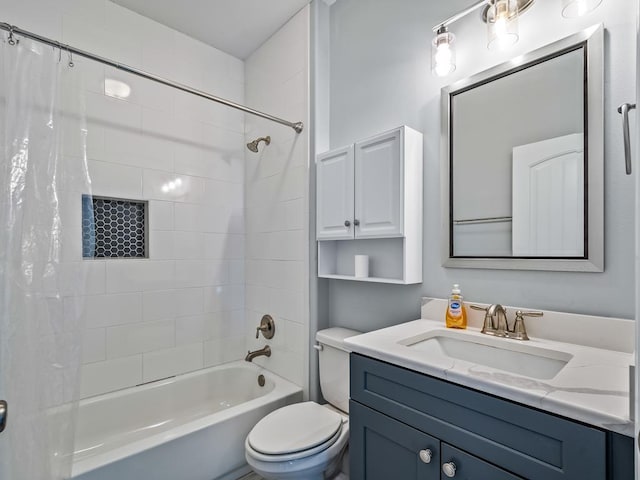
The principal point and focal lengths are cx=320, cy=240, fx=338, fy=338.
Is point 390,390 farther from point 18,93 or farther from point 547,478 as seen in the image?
point 18,93

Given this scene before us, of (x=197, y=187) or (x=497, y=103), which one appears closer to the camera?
(x=497, y=103)

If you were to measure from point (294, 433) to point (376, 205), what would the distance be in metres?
1.08

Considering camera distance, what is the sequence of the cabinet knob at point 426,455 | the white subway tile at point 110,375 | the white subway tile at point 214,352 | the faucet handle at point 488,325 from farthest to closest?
1. the white subway tile at point 214,352
2. the white subway tile at point 110,375
3. the faucet handle at point 488,325
4. the cabinet knob at point 426,455

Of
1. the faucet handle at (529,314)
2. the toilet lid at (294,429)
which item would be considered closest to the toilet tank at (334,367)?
the toilet lid at (294,429)

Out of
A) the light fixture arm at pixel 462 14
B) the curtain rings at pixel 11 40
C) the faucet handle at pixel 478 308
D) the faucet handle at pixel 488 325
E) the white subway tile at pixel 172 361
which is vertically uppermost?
the light fixture arm at pixel 462 14

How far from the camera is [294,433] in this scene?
146 cm

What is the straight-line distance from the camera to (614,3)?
109 cm

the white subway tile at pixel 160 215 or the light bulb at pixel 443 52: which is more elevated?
the light bulb at pixel 443 52

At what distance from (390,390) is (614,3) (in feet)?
4.75

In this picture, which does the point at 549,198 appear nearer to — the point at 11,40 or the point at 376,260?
the point at 376,260

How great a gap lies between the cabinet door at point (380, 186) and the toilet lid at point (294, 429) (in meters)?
0.88

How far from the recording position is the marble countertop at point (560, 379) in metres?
0.71

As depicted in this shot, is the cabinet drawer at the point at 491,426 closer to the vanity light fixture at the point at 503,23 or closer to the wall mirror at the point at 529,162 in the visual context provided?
the wall mirror at the point at 529,162

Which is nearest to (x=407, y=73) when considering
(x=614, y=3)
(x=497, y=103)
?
(x=497, y=103)
